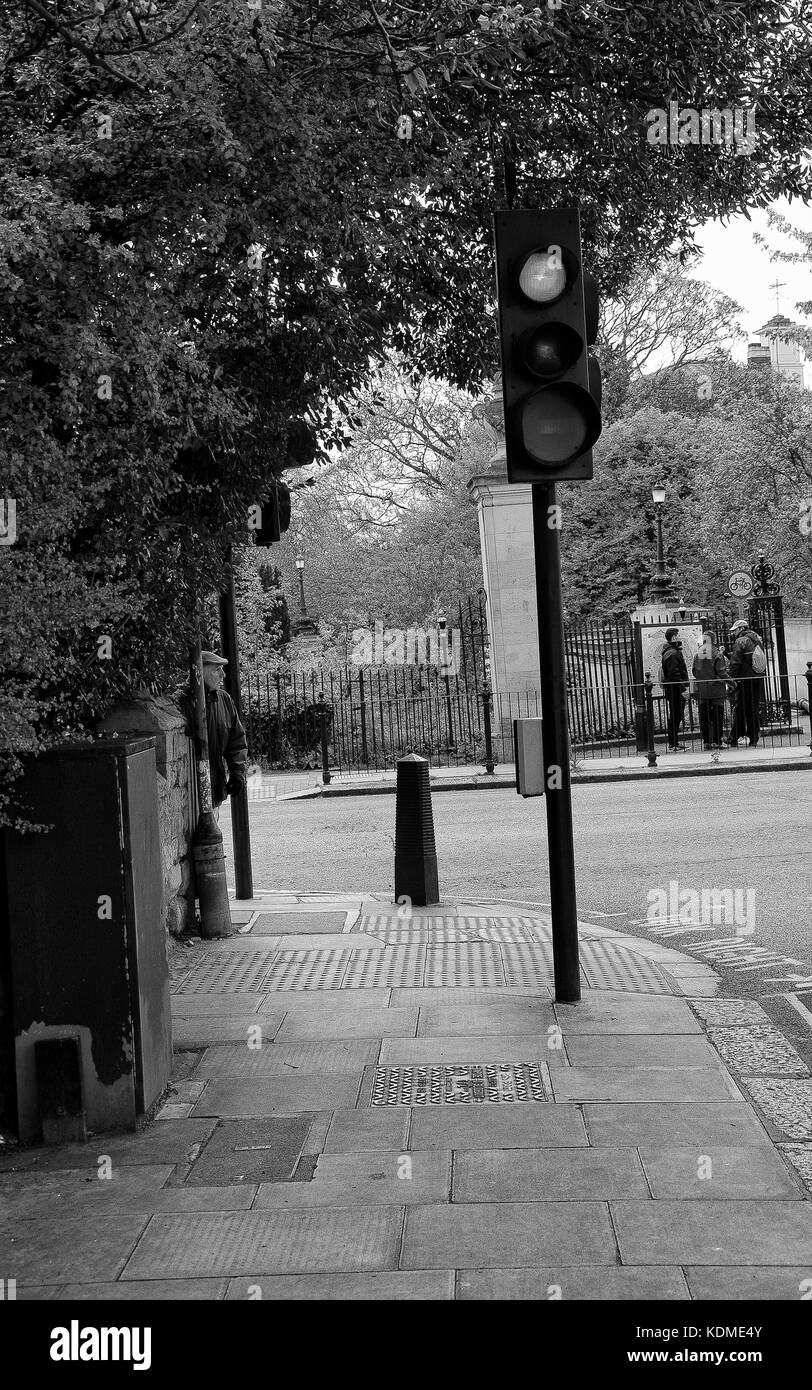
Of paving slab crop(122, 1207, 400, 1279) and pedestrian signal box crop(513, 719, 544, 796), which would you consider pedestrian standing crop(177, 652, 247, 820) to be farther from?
paving slab crop(122, 1207, 400, 1279)

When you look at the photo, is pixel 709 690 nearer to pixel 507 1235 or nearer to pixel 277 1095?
pixel 277 1095

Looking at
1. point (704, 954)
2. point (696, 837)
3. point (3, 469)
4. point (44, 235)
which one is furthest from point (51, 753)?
point (696, 837)

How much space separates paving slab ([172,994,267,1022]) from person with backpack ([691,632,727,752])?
48.2ft

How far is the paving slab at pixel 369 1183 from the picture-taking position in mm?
4016

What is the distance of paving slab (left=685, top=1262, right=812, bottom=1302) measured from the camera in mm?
3303

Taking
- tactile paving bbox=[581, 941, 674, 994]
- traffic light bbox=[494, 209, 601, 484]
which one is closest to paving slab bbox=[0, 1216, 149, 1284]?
tactile paving bbox=[581, 941, 674, 994]

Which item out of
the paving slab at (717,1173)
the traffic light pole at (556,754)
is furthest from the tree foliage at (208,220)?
the paving slab at (717,1173)

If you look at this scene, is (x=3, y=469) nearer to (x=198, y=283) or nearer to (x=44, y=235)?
(x=44, y=235)

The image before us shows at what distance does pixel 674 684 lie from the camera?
21.0 meters

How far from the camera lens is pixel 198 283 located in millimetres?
5797

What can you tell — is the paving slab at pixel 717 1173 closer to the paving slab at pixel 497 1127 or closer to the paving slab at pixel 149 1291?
the paving slab at pixel 497 1127

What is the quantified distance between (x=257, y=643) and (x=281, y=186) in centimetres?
2271

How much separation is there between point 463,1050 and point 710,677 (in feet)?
51.6

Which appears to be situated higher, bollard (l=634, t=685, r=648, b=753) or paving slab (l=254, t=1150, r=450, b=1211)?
bollard (l=634, t=685, r=648, b=753)
